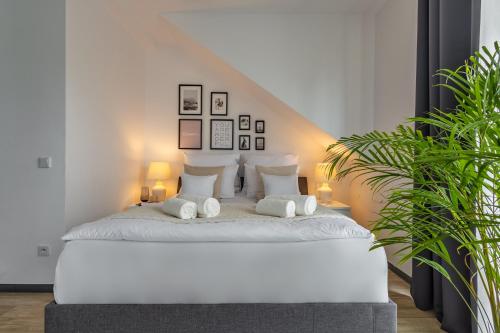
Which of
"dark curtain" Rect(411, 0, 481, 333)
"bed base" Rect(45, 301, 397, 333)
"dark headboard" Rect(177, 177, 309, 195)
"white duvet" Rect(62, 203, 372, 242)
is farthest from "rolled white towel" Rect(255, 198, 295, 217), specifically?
"dark headboard" Rect(177, 177, 309, 195)

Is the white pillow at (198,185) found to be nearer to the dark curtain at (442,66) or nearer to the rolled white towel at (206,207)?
the rolled white towel at (206,207)

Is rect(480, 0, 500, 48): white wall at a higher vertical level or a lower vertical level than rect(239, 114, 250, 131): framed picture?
higher

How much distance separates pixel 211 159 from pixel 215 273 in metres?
2.23

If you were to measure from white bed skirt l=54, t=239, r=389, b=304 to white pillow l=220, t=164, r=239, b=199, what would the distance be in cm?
180

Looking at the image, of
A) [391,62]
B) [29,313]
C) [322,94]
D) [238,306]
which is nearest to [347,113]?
[322,94]

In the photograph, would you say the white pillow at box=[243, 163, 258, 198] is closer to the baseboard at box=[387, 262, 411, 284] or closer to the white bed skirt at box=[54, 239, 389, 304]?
the baseboard at box=[387, 262, 411, 284]

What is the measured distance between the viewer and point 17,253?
2.92 meters

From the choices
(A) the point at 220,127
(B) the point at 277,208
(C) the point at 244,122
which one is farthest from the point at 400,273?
(A) the point at 220,127

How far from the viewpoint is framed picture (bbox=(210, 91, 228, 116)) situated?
4441 mm

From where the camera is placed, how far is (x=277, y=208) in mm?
2514

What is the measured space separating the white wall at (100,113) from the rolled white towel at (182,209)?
1079mm

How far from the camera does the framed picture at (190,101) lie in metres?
4.45

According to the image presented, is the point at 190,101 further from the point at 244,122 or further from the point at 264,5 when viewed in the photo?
the point at 264,5

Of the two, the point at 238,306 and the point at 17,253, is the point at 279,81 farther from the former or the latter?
the point at 17,253
